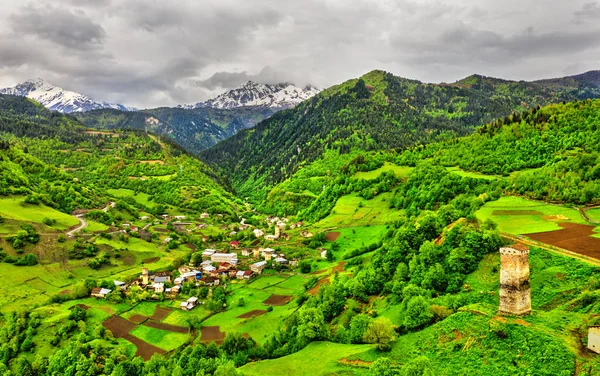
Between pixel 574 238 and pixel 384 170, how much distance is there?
11088 centimetres

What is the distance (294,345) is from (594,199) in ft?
181

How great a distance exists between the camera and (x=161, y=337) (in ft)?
231

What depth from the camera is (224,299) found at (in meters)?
84.8

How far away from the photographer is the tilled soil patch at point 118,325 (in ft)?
234

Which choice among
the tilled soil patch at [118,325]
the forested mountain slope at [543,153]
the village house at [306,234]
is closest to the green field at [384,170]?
the forested mountain slope at [543,153]

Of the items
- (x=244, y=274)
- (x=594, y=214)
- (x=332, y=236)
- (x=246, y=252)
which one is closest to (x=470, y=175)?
(x=332, y=236)

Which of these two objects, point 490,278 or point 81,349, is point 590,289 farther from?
point 81,349

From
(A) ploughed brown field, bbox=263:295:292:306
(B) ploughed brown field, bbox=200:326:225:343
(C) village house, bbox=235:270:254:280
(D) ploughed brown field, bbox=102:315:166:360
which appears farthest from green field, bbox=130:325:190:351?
(C) village house, bbox=235:270:254:280

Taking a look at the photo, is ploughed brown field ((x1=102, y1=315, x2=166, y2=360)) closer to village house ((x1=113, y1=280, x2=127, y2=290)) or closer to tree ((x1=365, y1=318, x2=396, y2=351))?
village house ((x1=113, y1=280, x2=127, y2=290))

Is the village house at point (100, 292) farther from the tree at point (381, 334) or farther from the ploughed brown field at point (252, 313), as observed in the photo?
the tree at point (381, 334)

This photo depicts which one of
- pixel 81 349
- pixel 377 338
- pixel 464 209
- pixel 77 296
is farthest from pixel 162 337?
pixel 464 209

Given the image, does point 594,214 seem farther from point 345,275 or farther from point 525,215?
point 345,275

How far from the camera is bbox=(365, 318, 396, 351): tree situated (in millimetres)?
42938

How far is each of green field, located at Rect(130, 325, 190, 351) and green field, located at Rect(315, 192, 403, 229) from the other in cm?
6532
